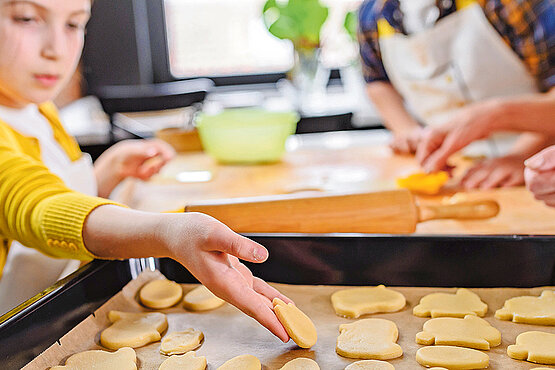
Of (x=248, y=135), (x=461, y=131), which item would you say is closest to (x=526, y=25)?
(x=461, y=131)

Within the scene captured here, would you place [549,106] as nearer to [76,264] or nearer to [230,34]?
[76,264]

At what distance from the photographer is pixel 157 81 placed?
4504mm

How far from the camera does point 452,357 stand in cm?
76

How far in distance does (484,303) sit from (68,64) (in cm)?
83

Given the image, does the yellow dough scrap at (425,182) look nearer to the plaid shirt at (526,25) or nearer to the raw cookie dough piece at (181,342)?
the plaid shirt at (526,25)

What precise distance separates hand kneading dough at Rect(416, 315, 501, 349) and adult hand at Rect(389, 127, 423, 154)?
3.36 ft

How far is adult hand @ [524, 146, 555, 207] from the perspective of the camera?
103 cm

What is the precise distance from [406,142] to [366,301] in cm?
100

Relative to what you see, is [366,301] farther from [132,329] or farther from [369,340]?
[132,329]

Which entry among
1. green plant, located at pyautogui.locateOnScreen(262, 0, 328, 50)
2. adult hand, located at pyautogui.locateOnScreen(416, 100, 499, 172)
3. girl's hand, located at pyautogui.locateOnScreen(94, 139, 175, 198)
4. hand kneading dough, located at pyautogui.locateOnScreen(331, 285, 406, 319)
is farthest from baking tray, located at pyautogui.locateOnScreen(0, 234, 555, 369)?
green plant, located at pyautogui.locateOnScreen(262, 0, 328, 50)

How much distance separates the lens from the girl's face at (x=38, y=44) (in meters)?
1.04

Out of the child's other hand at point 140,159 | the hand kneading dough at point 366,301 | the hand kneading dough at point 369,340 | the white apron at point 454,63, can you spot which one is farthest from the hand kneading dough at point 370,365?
the white apron at point 454,63

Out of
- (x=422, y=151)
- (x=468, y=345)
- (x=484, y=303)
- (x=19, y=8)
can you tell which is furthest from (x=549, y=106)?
(x=19, y=8)

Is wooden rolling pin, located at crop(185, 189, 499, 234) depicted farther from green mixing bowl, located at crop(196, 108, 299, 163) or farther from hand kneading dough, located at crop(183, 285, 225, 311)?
green mixing bowl, located at crop(196, 108, 299, 163)
